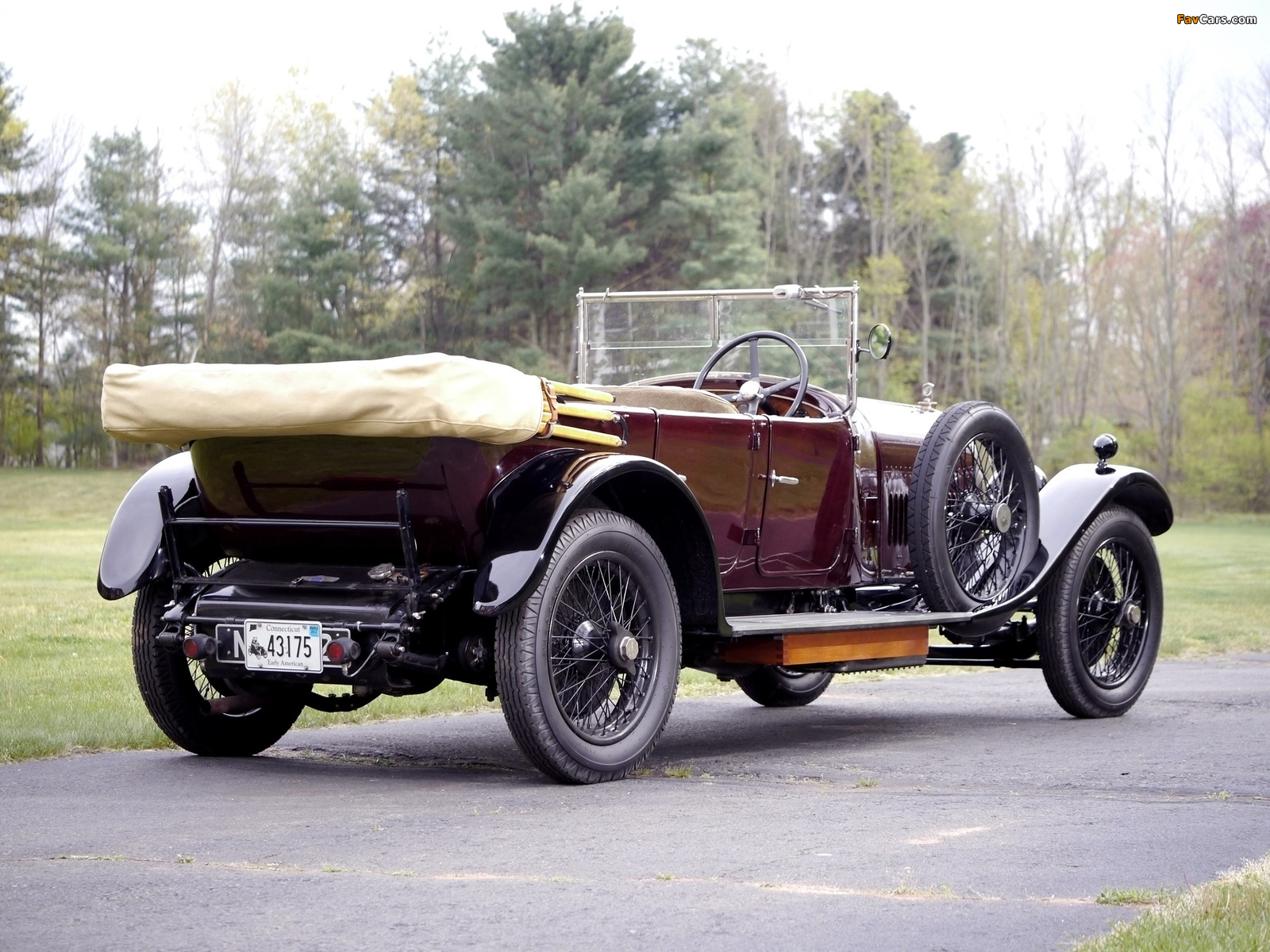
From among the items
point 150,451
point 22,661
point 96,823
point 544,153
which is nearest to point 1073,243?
point 544,153

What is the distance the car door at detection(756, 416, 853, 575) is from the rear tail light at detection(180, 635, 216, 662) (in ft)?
7.32

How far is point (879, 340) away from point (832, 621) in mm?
1516

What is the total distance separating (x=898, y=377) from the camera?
5112 cm

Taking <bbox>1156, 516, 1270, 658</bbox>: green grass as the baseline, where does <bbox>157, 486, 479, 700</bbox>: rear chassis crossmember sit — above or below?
above

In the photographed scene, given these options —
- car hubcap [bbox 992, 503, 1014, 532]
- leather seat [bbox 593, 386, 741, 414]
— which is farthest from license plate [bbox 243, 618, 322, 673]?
car hubcap [bbox 992, 503, 1014, 532]

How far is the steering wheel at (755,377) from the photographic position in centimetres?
664

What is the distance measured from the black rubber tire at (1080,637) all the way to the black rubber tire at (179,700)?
3.50 metres

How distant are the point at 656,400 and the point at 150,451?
4448 cm

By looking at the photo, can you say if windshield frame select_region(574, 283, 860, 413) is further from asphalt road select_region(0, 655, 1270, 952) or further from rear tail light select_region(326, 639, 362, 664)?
rear tail light select_region(326, 639, 362, 664)

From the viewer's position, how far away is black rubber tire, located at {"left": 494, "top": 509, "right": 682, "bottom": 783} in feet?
15.9

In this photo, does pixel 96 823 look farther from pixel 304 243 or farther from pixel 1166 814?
pixel 304 243

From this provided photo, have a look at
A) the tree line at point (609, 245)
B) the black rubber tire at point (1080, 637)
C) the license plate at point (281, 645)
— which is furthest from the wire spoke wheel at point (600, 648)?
the tree line at point (609, 245)

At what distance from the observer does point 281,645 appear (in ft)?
16.4

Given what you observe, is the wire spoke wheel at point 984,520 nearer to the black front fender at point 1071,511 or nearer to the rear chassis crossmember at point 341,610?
the black front fender at point 1071,511
